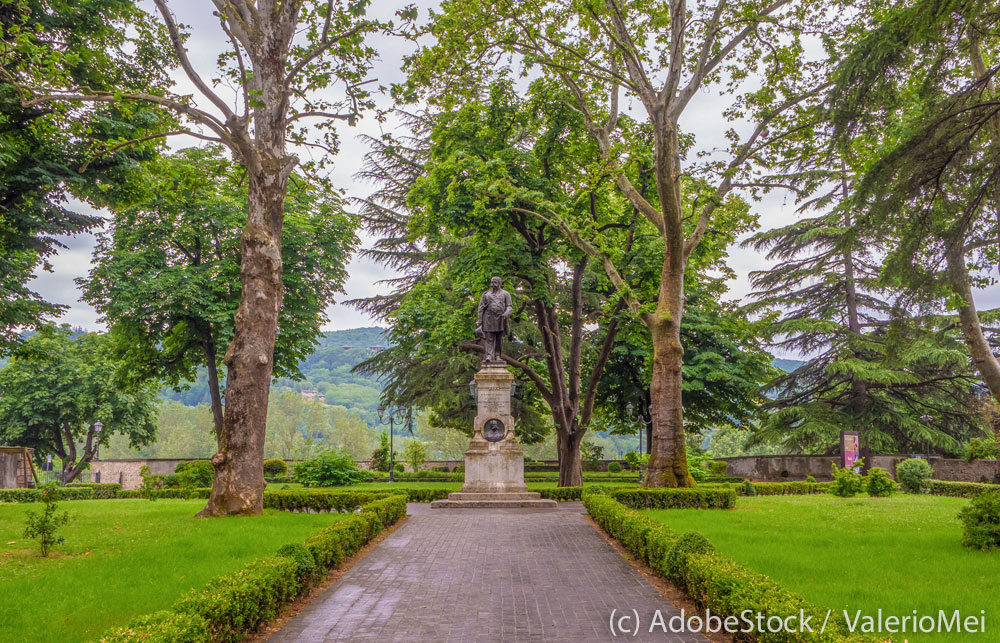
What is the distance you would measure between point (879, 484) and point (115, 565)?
19.1m

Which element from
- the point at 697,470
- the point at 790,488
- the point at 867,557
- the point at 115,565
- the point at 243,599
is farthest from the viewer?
the point at 697,470

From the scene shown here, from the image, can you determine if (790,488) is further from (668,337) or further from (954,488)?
(668,337)

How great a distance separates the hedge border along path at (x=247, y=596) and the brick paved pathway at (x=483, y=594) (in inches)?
10.2

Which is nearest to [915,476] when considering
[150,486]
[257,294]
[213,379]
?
[257,294]

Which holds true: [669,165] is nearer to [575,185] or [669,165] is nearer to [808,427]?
[575,185]

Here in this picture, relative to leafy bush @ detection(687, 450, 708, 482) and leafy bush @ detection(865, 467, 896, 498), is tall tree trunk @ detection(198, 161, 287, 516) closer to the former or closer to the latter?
leafy bush @ detection(687, 450, 708, 482)

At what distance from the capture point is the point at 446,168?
20.1 metres

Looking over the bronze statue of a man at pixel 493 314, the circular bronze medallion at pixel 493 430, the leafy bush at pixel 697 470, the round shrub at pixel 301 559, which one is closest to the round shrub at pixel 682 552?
the round shrub at pixel 301 559

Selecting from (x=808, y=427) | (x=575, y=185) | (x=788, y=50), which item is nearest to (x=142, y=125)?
(x=575, y=185)

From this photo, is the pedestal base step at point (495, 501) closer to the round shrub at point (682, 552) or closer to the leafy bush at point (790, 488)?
the leafy bush at point (790, 488)

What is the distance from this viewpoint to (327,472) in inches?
937

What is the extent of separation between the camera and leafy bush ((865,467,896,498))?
63.4ft

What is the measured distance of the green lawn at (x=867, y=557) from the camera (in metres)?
5.85

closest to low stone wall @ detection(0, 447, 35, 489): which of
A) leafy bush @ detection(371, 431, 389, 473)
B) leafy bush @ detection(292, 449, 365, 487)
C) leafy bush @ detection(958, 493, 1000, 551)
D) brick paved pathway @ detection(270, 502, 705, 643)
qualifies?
leafy bush @ detection(292, 449, 365, 487)
